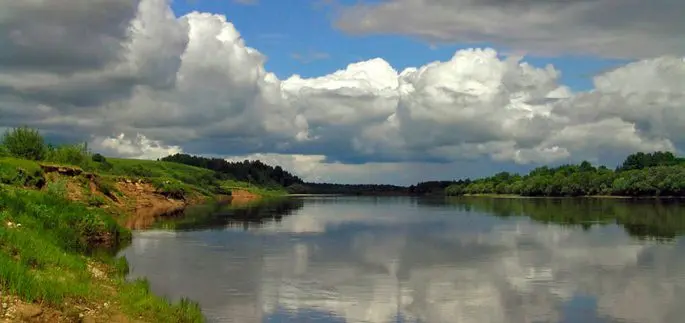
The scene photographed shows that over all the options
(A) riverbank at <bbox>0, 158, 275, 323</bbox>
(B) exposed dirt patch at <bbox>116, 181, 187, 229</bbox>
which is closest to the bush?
(B) exposed dirt patch at <bbox>116, 181, 187, 229</bbox>

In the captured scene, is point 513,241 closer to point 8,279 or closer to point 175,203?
point 8,279

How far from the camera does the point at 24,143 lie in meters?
103

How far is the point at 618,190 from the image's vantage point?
199875 millimetres

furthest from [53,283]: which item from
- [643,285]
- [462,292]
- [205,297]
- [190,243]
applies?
[190,243]

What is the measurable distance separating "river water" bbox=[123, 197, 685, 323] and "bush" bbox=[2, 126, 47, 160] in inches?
1764

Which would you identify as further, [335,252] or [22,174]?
[22,174]

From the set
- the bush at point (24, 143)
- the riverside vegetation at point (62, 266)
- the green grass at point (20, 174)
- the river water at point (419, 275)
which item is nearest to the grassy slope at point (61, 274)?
the riverside vegetation at point (62, 266)

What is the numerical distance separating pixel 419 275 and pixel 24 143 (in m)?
84.0

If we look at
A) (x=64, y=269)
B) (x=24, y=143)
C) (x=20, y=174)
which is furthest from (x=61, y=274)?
(x=24, y=143)

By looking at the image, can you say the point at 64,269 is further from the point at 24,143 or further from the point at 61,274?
the point at 24,143

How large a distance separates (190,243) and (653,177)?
164451 millimetres

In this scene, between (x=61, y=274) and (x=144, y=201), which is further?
(x=144, y=201)

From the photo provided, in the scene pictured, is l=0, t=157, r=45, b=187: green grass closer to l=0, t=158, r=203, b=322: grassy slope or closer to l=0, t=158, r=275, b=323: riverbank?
l=0, t=158, r=275, b=323: riverbank

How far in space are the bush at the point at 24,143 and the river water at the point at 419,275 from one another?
44.8 m
